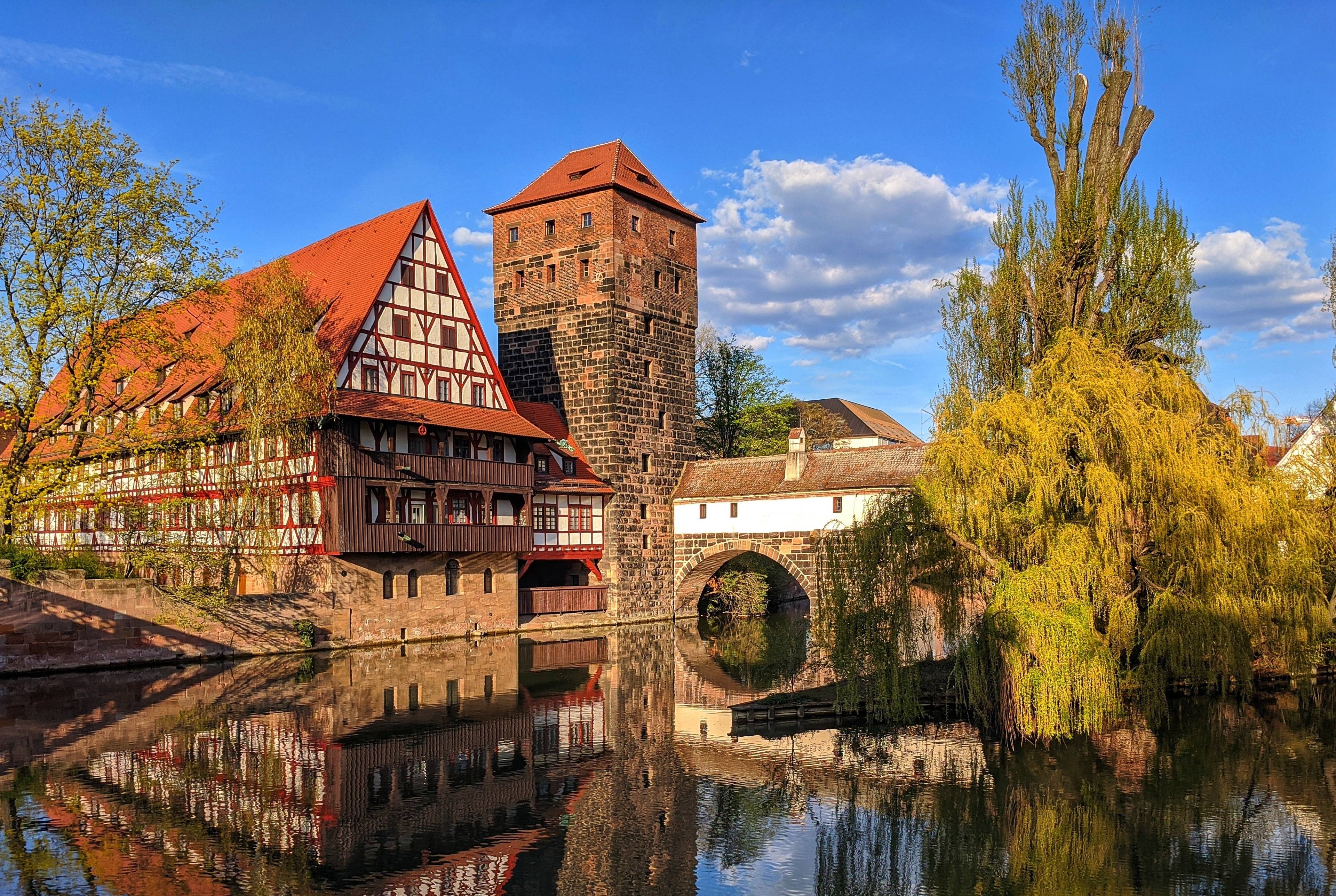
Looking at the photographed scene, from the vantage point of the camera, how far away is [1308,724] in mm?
18781

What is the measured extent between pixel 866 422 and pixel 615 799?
80684mm

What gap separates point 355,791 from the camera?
14102 mm

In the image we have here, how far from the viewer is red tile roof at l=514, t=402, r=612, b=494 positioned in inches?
1490

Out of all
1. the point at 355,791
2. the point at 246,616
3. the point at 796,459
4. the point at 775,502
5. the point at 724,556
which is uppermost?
the point at 796,459

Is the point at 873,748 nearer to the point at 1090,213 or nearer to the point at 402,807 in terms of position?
Answer: the point at 402,807

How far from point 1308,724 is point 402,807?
50.5 feet

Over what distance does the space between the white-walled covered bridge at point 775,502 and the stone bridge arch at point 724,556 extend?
0.11ft

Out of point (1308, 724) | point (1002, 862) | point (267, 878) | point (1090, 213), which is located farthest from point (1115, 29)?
point (267, 878)

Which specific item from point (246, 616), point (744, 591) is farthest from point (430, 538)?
point (744, 591)

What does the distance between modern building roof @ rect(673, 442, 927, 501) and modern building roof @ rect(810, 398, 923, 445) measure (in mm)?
47041

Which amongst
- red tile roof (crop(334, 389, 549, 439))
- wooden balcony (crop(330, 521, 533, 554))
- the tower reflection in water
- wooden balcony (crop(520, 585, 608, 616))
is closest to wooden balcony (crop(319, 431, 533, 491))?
red tile roof (crop(334, 389, 549, 439))

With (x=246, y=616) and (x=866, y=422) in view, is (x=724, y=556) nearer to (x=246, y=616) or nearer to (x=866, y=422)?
(x=246, y=616)

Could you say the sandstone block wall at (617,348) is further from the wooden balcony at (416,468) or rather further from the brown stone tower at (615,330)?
the wooden balcony at (416,468)

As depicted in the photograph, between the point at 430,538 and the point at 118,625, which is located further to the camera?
the point at 430,538
